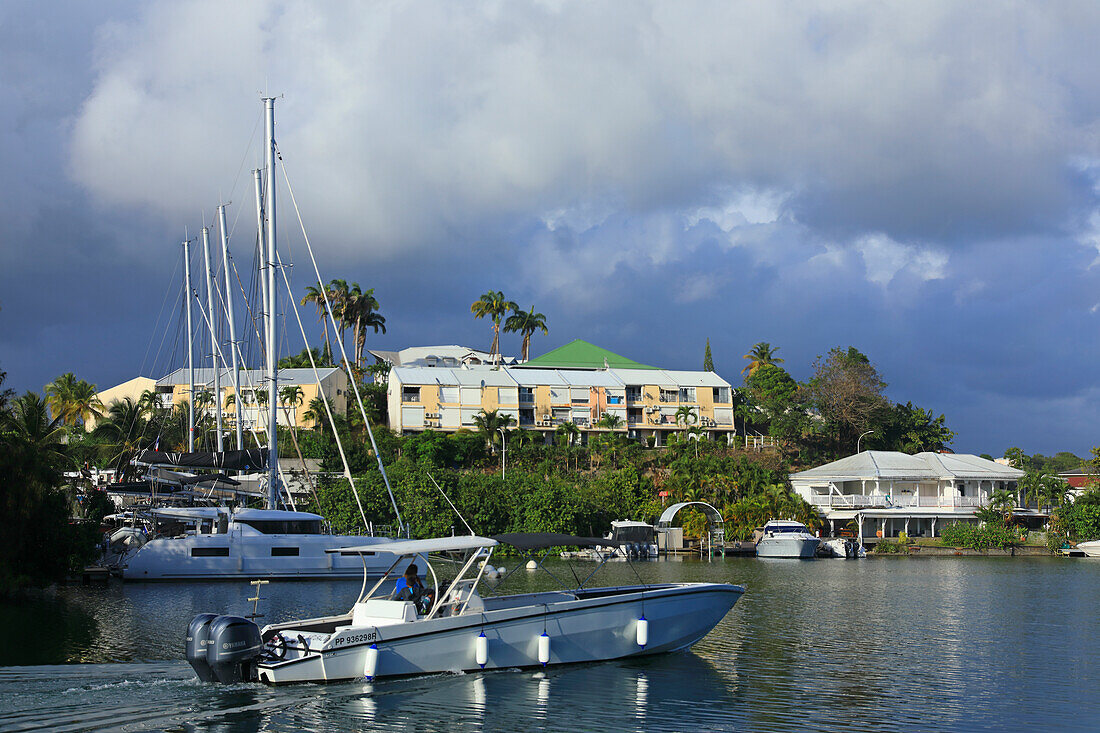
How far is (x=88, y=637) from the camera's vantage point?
2598cm

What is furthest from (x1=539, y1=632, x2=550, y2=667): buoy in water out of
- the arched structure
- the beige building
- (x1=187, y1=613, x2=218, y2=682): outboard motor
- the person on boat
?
the beige building

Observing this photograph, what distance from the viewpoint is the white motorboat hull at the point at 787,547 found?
67250 millimetres

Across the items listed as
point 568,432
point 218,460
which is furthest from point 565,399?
point 218,460

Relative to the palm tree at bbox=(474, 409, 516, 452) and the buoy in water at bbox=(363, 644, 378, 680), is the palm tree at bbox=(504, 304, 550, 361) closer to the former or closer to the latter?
the palm tree at bbox=(474, 409, 516, 452)

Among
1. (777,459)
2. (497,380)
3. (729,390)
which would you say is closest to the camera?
(777,459)

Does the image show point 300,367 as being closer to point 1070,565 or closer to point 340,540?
point 340,540

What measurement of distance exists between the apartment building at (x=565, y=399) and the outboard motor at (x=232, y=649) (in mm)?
77204

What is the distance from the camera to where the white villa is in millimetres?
80250

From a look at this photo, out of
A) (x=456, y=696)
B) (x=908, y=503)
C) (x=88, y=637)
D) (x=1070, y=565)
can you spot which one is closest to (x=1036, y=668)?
(x=456, y=696)

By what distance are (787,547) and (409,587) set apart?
50.9 m

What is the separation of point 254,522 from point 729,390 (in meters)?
73.2

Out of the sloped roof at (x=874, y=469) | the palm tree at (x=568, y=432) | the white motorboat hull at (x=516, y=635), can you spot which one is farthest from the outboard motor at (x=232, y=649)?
the palm tree at (x=568, y=432)

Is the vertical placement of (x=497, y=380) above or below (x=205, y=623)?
above

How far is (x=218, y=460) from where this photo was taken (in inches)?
1763
